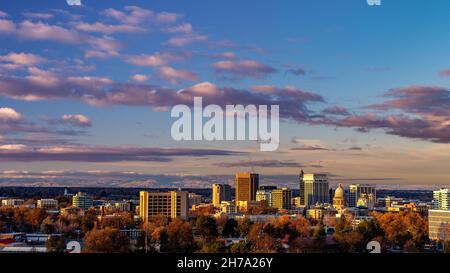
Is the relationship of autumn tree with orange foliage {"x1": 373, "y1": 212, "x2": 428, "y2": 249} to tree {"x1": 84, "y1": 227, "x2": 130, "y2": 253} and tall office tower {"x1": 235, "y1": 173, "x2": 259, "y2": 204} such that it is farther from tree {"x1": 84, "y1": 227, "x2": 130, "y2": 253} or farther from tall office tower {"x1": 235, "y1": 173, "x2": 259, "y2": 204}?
tree {"x1": 84, "y1": 227, "x2": 130, "y2": 253}

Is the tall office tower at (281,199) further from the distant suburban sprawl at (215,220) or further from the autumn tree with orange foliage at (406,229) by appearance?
the autumn tree with orange foliage at (406,229)

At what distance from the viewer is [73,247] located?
3.59m

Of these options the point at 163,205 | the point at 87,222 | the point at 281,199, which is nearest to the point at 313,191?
the point at 281,199

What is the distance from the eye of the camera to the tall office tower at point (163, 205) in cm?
1042

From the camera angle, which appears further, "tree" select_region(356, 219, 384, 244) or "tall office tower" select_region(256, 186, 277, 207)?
"tall office tower" select_region(256, 186, 277, 207)

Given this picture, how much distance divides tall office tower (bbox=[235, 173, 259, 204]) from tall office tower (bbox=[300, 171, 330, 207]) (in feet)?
2.88

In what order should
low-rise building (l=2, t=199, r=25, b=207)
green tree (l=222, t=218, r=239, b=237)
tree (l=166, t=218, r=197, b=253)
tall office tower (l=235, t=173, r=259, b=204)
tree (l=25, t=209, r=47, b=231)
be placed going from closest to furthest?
tall office tower (l=235, t=173, r=259, b=204), tree (l=166, t=218, r=197, b=253), green tree (l=222, t=218, r=239, b=237), tree (l=25, t=209, r=47, b=231), low-rise building (l=2, t=199, r=25, b=207)

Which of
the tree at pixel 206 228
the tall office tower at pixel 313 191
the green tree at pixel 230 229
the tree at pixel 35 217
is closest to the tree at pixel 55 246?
the tree at pixel 206 228

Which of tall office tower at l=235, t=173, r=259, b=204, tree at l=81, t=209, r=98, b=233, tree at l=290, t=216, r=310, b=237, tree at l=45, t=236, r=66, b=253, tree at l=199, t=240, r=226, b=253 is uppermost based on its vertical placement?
tall office tower at l=235, t=173, r=259, b=204

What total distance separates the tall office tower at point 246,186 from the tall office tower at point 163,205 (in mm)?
1015

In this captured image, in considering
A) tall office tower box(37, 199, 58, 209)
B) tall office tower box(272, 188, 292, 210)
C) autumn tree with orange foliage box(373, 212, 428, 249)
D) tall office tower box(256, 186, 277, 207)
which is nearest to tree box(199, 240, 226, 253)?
autumn tree with orange foliage box(373, 212, 428, 249)

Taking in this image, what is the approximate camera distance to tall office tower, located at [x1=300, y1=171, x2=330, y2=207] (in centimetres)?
978
